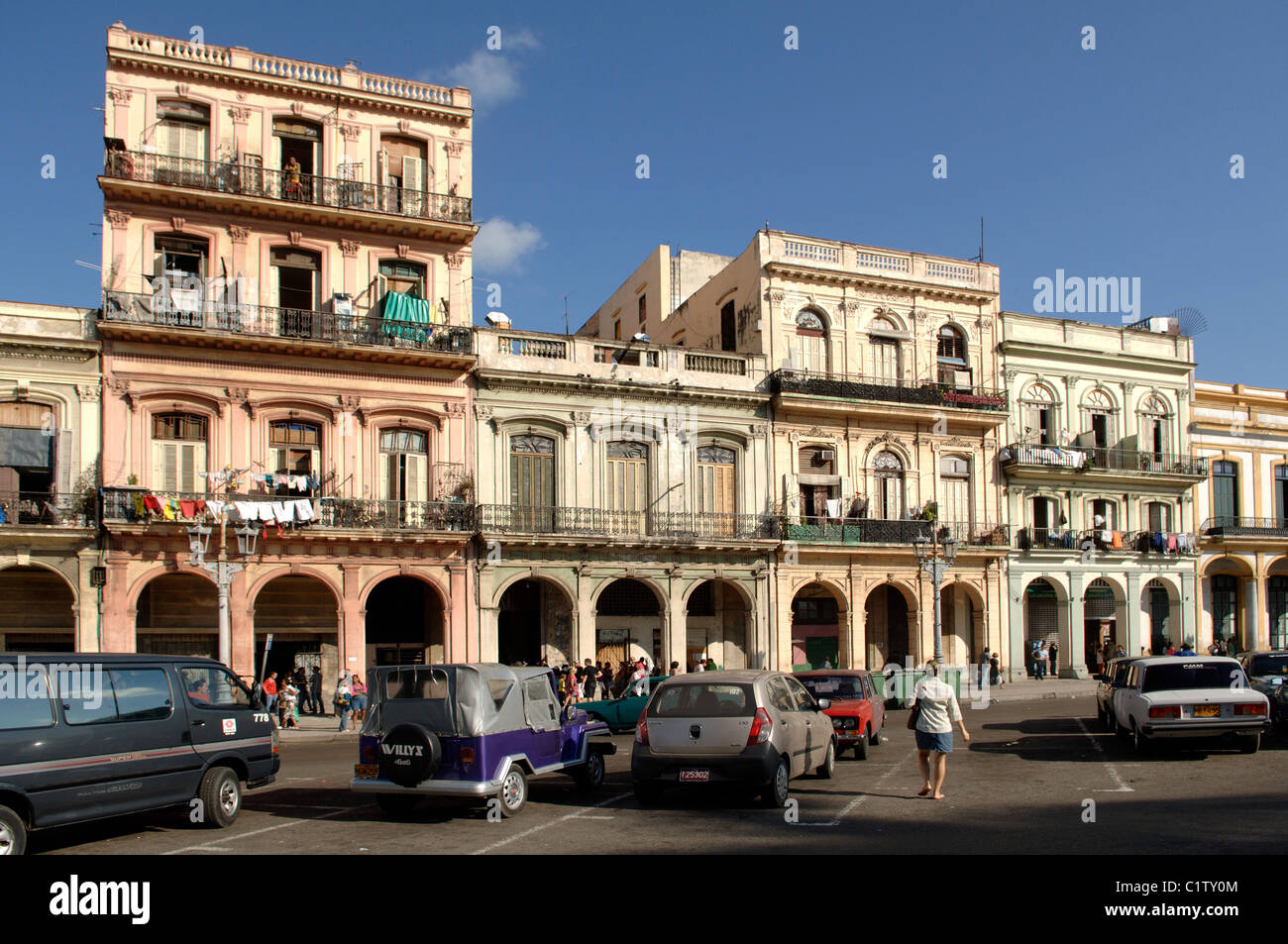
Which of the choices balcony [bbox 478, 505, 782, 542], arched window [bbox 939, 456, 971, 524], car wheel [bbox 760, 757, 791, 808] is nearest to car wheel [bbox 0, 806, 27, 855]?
car wheel [bbox 760, 757, 791, 808]

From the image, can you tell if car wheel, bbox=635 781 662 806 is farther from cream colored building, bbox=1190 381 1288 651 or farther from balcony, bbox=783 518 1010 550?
cream colored building, bbox=1190 381 1288 651

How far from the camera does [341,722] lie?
27.2 meters

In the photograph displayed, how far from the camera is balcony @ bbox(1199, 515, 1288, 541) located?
4478 cm

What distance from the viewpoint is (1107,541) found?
41.6 meters

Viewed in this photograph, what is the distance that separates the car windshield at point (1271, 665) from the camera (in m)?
22.6

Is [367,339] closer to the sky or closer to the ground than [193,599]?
closer to the sky

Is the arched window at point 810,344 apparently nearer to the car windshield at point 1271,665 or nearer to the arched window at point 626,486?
the arched window at point 626,486

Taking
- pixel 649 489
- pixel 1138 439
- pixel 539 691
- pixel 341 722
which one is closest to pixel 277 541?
pixel 341 722

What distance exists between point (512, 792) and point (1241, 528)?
133 ft

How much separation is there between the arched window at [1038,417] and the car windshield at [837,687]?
23.8 m

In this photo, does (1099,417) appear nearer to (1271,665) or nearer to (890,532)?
(890,532)

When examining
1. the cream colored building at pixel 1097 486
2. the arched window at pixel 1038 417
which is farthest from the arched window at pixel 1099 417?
the arched window at pixel 1038 417
